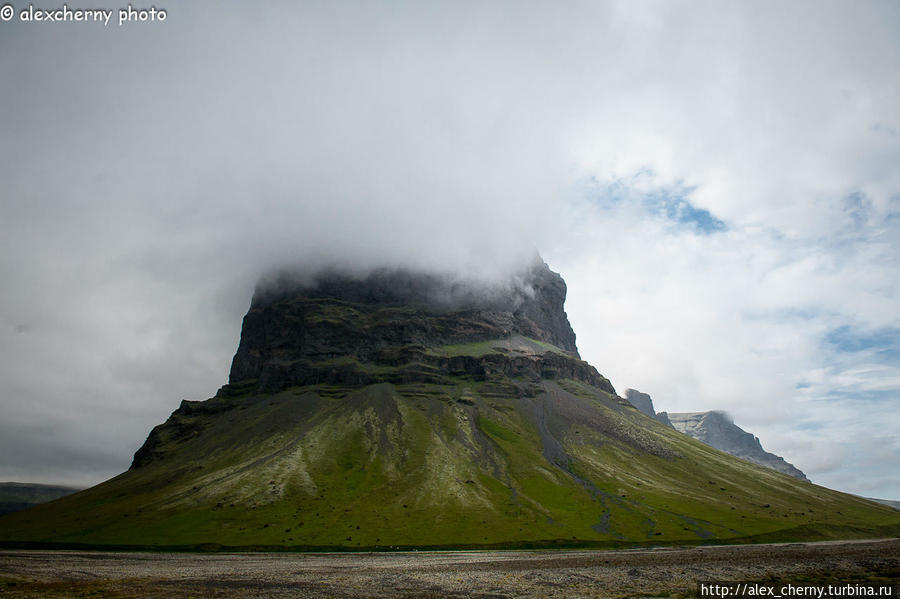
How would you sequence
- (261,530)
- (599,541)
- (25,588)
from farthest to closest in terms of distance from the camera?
(261,530), (599,541), (25,588)

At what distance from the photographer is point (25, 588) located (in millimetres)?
56344

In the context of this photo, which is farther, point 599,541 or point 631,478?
point 631,478

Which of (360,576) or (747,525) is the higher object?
(360,576)

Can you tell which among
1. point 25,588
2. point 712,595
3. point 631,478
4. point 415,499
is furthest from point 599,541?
point 25,588

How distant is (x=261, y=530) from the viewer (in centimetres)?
14638

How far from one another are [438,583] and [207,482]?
169 meters

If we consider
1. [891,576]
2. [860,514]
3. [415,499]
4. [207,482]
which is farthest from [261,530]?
[860,514]

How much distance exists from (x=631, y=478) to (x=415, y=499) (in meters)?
91.2

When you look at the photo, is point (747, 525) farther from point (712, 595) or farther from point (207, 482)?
point (207, 482)

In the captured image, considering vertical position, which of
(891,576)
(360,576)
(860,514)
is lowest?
(860,514)

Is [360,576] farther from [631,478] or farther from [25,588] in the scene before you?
[631,478]

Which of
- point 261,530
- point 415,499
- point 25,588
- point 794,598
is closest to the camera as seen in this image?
point 794,598

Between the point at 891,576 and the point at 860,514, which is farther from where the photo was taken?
the point at 860,514

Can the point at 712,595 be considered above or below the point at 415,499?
above
